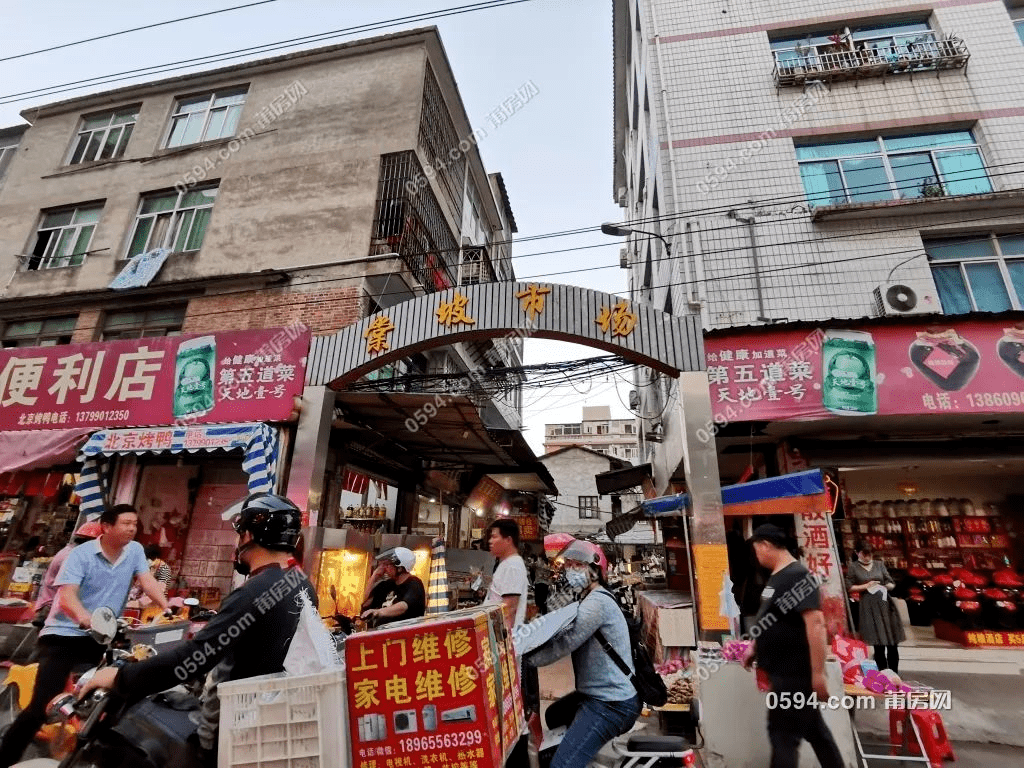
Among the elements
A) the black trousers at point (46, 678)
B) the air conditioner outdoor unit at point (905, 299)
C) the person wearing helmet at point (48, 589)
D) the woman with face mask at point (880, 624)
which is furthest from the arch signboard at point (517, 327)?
the black trousers at point (46, 678)

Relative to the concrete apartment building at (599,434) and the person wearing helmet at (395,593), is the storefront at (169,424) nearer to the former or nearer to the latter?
the person wearing helmet at (395,593)

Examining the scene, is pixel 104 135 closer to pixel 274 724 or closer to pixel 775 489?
pixel 274 724

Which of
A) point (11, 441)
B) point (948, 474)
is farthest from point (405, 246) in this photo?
point (948, 474)

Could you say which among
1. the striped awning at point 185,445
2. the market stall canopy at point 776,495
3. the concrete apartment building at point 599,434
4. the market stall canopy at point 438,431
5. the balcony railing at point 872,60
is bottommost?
the market stall canopy at point 776,495

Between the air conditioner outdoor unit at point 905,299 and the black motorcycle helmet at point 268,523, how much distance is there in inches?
412

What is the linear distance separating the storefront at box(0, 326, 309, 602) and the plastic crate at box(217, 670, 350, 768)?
653 centimetres

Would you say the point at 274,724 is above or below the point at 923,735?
above

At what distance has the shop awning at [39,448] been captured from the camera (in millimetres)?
9086

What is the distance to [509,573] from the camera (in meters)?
4.76

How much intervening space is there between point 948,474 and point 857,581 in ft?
18.9

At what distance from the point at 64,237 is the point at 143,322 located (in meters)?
4.31

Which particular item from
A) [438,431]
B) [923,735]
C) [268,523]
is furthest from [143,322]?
[923,735]

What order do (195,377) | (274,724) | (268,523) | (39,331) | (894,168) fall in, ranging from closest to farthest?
(274,724) → (268,523) → (195,377) → (894,168) → (39,331)

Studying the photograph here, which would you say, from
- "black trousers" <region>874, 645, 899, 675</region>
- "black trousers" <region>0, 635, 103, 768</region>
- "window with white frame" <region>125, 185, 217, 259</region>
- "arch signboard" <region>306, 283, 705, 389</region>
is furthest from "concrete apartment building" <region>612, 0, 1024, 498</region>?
"window with white frame" <region>125, 185, 217, 259</region>
